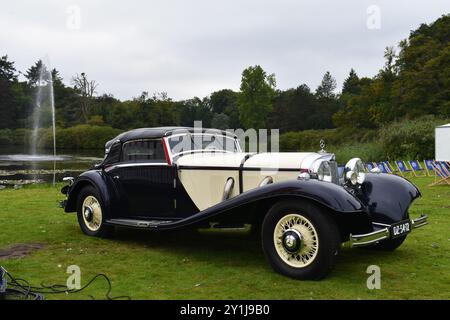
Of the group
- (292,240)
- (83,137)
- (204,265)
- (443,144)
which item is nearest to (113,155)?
(204,265)

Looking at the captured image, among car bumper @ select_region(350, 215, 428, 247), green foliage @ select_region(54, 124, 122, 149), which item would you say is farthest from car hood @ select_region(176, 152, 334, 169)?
green foliage @ select_region(54, 124, 122, 149)

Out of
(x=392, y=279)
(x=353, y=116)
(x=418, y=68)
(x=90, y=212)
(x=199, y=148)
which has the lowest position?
(x=392, y=279)

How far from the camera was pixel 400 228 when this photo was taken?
5570 millimetres

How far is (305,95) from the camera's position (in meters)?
76.9

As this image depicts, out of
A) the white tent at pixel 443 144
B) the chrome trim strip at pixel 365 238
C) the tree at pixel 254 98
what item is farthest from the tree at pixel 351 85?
the chrome trim strip at pixel 365 238

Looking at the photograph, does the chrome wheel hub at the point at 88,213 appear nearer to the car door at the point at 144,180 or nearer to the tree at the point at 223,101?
the car door at the point at 144,180

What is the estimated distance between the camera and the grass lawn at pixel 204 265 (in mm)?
4719

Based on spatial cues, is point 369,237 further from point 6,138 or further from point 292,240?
point 6,138

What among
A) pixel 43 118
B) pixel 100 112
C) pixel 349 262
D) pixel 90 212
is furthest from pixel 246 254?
pixel 100 112

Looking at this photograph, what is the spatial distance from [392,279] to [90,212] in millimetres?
4779

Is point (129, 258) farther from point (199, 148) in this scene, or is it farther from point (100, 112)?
point (100, 112)

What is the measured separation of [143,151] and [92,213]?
1.41 meters
